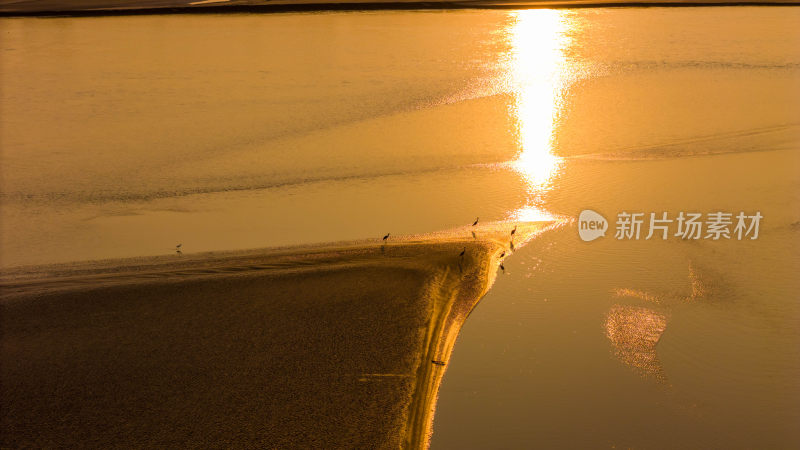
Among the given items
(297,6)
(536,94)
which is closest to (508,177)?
(536,94)

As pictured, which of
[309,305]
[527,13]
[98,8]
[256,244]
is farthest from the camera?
[98,8]

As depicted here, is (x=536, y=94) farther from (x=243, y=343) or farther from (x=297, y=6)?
(x=297, y=6)

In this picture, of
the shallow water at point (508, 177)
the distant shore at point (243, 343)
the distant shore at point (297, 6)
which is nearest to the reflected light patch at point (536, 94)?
the shallow water at point (508, 177)

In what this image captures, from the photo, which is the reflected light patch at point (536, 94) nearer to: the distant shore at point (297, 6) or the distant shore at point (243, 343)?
the distant shore at point (243, 343)

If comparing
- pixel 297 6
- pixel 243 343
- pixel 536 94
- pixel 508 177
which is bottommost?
pixel 243 343

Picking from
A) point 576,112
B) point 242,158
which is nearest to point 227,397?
point 242,158

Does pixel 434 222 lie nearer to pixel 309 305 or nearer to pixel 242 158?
pixel 309 305

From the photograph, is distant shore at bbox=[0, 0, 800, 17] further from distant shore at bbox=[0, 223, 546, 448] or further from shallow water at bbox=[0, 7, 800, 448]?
distant shore at bbox=[0, 223, 546, 448]

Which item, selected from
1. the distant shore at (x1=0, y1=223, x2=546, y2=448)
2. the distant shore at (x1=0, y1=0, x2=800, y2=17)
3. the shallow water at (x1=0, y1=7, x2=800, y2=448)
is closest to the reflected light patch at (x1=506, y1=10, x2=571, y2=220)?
the shallow water at (x1=0, y1=7, x2=800, y2=448)
